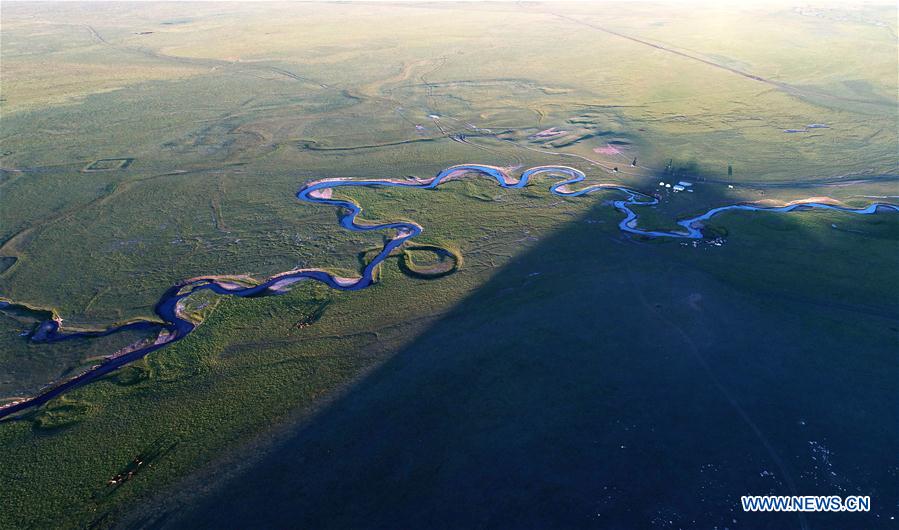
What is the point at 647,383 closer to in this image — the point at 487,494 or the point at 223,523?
the point at 487,494

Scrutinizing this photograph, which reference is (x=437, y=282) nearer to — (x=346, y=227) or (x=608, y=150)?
(x=346, y=227)

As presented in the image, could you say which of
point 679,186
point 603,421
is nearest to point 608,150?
point 679,186

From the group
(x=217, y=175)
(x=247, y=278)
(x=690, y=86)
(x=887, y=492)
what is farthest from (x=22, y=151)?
(x=690, y=86)

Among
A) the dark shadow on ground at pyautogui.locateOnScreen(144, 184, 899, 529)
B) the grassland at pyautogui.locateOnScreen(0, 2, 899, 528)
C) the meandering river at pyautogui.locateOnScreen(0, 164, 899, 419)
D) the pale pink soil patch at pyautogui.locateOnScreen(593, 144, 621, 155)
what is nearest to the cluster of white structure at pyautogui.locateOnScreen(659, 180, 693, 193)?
the grassland at pyautogui.locateOnScreen(0, 2, 899, 528)

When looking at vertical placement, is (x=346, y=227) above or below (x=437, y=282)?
above

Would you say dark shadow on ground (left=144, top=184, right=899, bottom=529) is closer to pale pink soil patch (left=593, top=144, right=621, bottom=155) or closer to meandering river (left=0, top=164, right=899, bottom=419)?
meandering river (left=0, top=164, right=899, bottom=419)

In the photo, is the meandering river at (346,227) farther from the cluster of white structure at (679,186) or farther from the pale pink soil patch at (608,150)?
the pale pink soil patch at (608,150)
